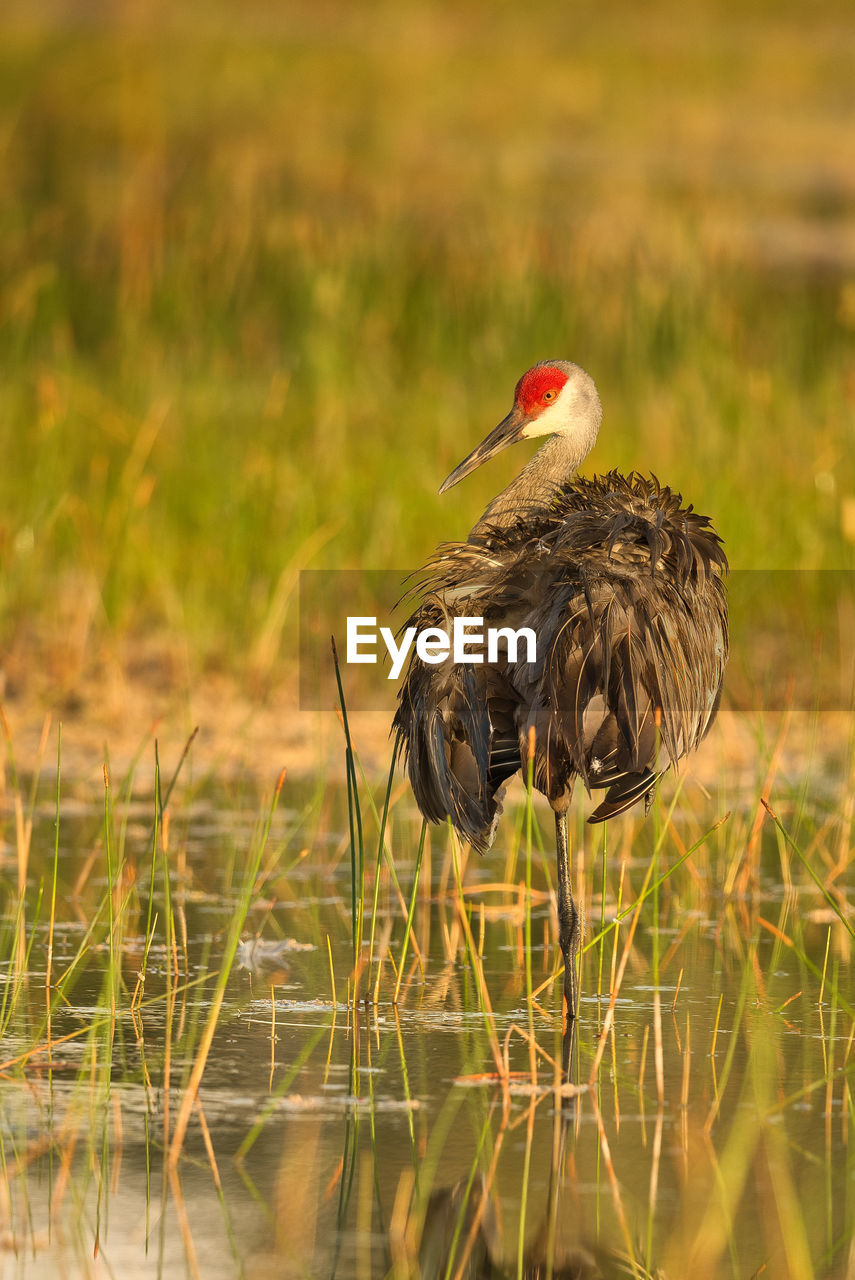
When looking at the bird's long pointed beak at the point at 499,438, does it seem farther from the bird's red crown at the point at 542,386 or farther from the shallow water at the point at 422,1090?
the shallow water at the point at 422,1090

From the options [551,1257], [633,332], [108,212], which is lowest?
[551,1257]

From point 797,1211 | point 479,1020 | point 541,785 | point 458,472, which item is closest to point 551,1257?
point 797,1211

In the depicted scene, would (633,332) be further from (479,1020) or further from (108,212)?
(479,1020)

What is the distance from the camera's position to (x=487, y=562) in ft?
13.4

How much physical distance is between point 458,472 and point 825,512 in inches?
90.1

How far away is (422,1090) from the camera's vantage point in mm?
3502

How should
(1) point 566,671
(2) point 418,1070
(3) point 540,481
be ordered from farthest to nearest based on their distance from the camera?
(3) point 540,481, (1) point 566,671, (2) point 418,1070

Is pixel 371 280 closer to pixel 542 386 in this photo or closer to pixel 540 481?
pixel 542 386

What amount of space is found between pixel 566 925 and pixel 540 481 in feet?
3.90

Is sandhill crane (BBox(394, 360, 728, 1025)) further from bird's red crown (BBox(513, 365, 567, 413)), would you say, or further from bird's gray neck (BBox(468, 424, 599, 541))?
bird's red crown (BBox(513, 365, 567, 413))

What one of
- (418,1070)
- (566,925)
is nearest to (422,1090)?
(418,1070)

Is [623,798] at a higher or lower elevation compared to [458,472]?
lower

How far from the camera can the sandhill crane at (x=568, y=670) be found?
153 inches

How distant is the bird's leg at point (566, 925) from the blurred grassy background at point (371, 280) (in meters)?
2.33
